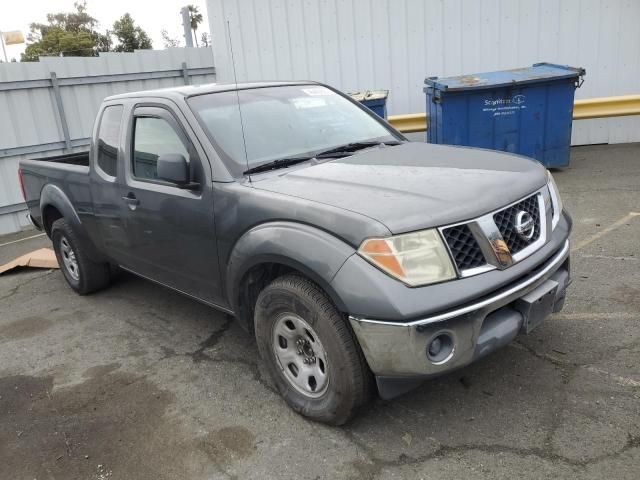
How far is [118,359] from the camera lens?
159 inches

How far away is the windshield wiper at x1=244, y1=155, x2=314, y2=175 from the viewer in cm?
333

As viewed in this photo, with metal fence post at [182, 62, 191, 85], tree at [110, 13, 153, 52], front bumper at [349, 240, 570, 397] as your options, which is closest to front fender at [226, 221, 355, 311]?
front bumper at [349, 240, 570, 397]

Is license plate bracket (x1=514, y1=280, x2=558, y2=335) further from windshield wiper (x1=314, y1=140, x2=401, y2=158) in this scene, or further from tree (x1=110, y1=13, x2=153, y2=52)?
tree (x1=110, y1=13, x2=153, y2=52)

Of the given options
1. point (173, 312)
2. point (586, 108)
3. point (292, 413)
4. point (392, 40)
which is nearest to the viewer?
point (292, 413)

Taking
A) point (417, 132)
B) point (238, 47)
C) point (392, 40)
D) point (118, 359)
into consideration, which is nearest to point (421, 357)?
point (118, 359)

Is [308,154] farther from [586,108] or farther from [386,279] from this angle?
[586,108]

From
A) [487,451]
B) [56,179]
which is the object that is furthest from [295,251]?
[56,179]

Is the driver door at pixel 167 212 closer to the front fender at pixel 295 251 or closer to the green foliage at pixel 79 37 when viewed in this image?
the front fender at pixel 295 251

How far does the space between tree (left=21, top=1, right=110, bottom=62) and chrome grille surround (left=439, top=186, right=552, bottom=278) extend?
5378cm

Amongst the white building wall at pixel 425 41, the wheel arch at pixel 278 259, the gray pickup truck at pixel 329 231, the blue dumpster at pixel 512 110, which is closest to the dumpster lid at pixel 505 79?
the blue dumpster at pixel 512 110

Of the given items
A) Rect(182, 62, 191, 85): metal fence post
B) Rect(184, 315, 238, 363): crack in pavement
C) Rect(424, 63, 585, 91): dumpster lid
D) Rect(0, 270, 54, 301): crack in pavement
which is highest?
Rect(182, 62, 191, 85): metal fence post

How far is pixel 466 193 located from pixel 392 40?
802 cm

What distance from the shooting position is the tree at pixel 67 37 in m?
53.6

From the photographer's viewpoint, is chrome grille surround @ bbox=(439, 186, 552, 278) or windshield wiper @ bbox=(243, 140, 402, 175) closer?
chrome grille surround @ bbox=(439, 186, 552, 278)
